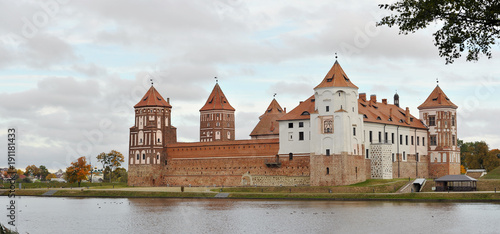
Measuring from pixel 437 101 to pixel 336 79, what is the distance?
19.3 meters

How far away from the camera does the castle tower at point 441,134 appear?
80688 millimetres

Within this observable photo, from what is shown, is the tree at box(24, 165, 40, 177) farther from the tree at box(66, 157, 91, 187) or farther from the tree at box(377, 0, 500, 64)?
the tree at box(377, 0, 500, 64)

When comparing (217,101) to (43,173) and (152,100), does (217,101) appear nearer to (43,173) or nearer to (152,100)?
(152,100)

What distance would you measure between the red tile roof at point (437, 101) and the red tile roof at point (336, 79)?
17.0 meters

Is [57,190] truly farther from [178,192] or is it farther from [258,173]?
[258,173]

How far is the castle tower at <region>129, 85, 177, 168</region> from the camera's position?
83.1 metres

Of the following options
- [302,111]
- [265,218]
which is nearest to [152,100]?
[302,111]

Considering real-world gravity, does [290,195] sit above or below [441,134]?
below

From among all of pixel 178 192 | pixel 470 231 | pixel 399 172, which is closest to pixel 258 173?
pixel 178 192

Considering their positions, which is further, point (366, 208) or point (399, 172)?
point (399, 172)

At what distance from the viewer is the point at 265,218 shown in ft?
140

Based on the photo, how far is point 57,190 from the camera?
75.4 meters

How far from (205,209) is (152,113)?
115ft

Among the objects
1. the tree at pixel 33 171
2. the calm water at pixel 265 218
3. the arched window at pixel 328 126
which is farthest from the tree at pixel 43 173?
the arched window at pixel 328 126
